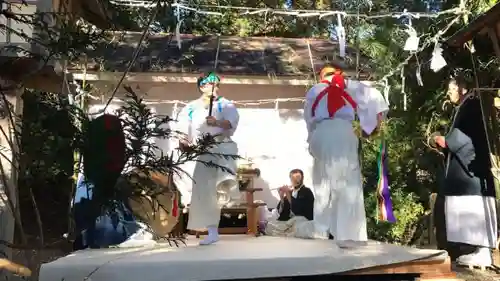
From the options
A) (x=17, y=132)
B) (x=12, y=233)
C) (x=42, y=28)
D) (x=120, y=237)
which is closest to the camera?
(x=42, y=28)

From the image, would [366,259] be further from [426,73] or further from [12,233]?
[426,73]

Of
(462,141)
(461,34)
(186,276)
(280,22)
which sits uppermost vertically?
(280,22)

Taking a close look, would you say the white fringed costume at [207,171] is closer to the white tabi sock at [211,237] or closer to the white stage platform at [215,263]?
the white tabi sock at [211,237]

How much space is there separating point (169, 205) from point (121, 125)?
10.2ft

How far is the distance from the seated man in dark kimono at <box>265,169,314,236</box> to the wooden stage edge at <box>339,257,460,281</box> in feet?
6.04

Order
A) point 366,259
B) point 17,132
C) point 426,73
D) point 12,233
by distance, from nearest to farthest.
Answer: point 17,132 → point 366,259 → point 12,233 → point 426,73

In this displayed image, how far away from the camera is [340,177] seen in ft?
12.8

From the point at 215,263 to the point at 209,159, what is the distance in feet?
5.18

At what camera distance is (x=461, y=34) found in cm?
471

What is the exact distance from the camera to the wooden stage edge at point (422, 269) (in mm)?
3025

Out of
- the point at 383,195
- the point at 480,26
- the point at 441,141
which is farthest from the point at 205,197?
the point at 480,26

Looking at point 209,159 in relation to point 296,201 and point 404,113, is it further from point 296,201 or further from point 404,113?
point 404,113

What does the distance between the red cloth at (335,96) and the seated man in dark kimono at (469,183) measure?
114 centimetres

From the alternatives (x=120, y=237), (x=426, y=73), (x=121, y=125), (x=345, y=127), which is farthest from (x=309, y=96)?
(x=426, y=73)
